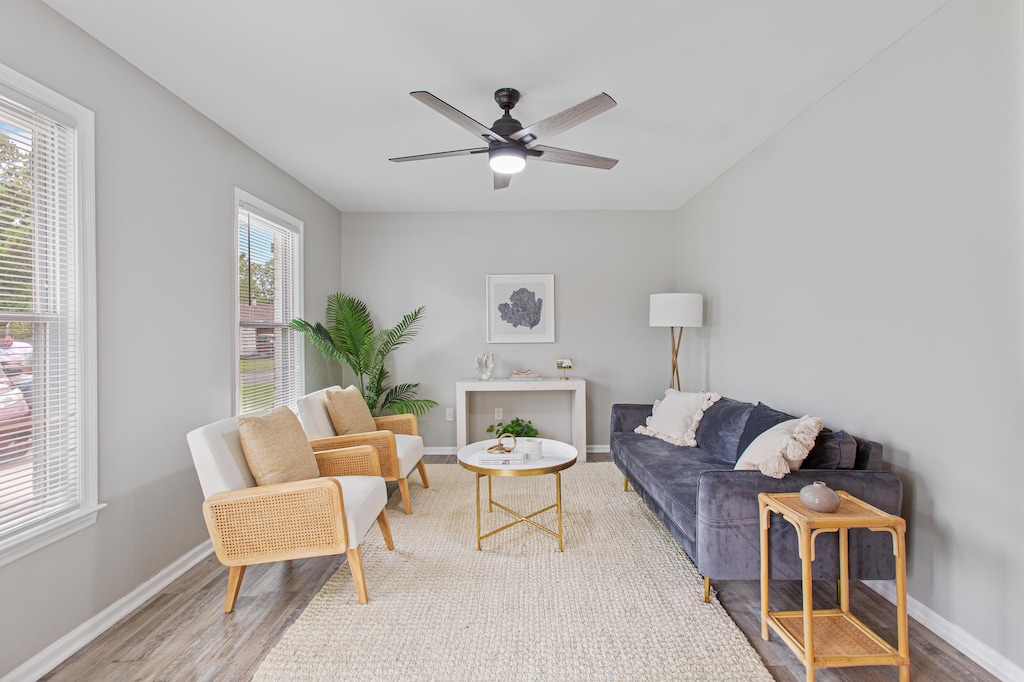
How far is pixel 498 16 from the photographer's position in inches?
76.7

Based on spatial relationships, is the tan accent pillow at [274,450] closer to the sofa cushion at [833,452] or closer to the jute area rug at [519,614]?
the jute area rug at [519,614]

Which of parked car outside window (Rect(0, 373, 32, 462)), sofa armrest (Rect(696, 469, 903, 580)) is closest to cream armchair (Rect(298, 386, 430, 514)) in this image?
parked car outside window (Rect(0, 373, 32, 462))

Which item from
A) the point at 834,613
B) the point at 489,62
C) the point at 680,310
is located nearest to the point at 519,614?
the point at 834,613

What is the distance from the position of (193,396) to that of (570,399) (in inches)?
131

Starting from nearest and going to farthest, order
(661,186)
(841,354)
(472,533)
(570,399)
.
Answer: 1. (841,354)
2. (472,533)
3. (661,186)
4. (570,399)

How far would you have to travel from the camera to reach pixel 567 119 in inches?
87.4

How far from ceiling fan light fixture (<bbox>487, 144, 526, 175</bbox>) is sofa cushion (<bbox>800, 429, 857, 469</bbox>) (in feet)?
6.47

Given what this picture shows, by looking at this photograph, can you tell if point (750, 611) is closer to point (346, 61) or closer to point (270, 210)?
point (346, 61)

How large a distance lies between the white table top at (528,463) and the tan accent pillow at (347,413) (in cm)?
96

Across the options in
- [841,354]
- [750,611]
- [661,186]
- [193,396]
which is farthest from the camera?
[661,186]

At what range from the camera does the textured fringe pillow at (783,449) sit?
211cm

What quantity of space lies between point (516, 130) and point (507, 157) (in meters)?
0.14

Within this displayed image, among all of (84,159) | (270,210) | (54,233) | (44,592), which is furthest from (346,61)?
(44,592)

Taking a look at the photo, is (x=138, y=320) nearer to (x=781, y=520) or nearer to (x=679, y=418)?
(x=781, y=520)
